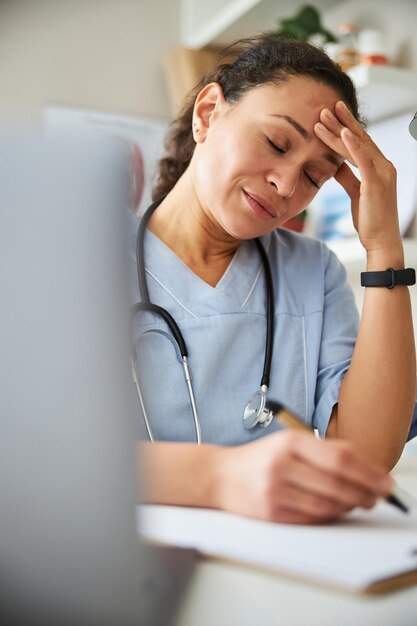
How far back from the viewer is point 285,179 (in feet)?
3.20

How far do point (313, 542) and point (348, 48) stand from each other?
57.3 inches

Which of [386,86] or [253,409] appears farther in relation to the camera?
[386,86]

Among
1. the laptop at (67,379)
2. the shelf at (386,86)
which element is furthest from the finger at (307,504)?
the shelf at (386,86)

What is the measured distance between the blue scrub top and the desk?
1.58 ft

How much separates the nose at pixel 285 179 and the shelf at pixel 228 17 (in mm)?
894

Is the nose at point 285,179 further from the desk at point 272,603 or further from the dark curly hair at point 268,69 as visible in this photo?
the desk at point 272,603

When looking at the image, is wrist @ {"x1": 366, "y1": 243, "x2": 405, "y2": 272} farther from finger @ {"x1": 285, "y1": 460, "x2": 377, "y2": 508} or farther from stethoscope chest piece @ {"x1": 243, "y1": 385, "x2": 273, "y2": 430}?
finger @ {"x1": 285, "y1": 460, "x2": 377, "y2": 508}

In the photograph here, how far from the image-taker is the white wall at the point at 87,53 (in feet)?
7.04

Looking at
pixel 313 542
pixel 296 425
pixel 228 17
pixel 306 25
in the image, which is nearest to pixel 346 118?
pixel 296 425

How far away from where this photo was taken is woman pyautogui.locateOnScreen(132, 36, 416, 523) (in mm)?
973

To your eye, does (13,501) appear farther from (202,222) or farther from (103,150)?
(202,222)

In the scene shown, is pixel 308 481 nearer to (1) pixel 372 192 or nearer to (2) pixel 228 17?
(1) pixel 372 192

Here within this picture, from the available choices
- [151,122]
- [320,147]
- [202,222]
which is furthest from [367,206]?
[151,122]

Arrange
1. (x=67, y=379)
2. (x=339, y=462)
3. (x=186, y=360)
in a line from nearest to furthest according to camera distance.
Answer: (x=67, y=379), (x=339, y=462), (x=186, y=360)
